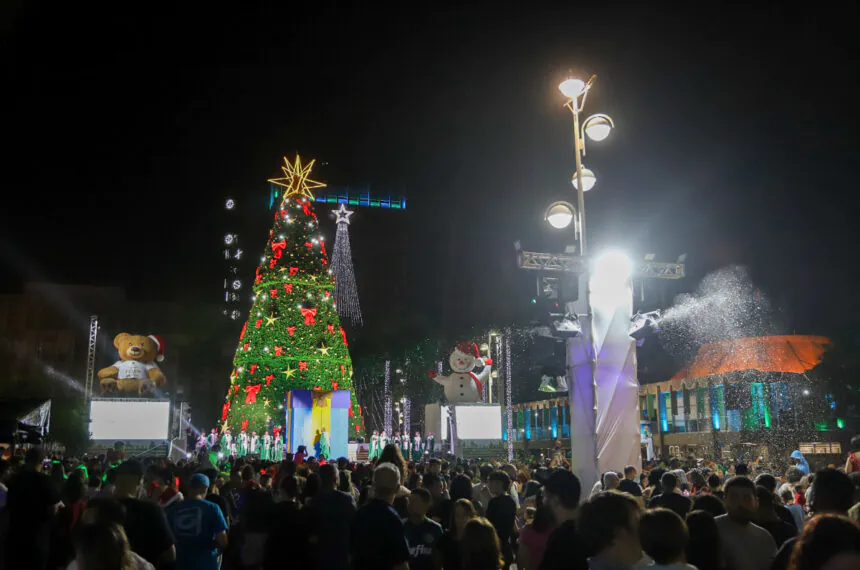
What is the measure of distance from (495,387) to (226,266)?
3035cm

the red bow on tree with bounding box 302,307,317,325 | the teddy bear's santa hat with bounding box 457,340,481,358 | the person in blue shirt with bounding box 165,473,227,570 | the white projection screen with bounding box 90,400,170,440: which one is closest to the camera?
the person in blue shirt with bounding box 165,473,227,570

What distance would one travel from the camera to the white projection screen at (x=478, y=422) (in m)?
27.5

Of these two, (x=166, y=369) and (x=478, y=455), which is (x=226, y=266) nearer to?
(x=166, y=369)

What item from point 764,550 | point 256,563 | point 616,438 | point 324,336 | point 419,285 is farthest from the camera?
point 419,285

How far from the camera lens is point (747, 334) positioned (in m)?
46.4

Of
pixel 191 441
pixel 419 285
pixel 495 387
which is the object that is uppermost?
pixel 419 285

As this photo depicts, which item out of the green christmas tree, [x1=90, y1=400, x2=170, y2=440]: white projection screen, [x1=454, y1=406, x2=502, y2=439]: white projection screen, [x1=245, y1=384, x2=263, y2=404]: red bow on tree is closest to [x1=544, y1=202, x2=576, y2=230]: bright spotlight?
[x1=454, y1=406, x2=502, y2=439]: white projection screen

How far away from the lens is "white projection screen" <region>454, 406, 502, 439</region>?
27453 mm

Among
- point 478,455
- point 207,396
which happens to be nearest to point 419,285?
point 207,396

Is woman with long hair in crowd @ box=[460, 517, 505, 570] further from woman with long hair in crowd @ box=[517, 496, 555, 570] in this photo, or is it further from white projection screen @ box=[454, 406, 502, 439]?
white projection screen @ box=[454, 406, 502, 439]

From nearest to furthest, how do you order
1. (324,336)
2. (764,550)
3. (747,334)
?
(764,550), (324,336), (747,334)

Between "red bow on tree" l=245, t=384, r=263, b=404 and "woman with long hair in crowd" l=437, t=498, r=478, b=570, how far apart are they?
2678 centimetres

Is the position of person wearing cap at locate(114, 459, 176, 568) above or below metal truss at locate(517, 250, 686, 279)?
below

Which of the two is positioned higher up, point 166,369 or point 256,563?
point 166,369
